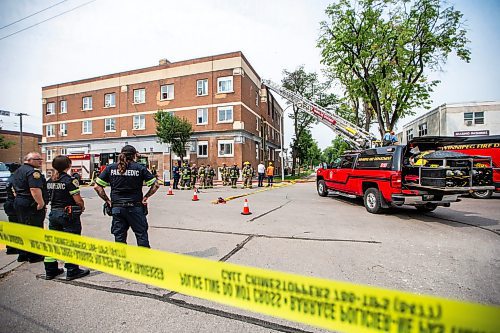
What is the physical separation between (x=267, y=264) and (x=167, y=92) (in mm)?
27386

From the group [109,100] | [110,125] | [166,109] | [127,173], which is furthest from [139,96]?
[127,173]

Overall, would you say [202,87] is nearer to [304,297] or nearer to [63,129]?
[63,129]

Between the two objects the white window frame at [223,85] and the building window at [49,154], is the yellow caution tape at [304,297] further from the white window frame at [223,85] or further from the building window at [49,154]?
the building window at [49,154]

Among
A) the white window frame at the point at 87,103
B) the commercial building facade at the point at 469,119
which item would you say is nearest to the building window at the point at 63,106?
the white window frame at the point at 87,103

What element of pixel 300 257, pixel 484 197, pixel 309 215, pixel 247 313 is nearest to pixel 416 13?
pixel 484 197

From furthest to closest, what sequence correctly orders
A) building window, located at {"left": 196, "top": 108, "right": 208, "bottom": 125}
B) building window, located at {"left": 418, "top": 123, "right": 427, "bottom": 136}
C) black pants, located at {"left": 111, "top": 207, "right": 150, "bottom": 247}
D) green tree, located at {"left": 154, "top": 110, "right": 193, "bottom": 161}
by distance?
1. building window, located at {"left": 418, "top": 123, "right": 427, "bottom": 136}
2. building window, located at {"left": 196, "top": 108, "right": 208, "bottom": 125}
3. green tree, located at {"left": 154, "top": 110, "right": 193, "bottom": 161}
4. black pants, located at {"left": 111, "top": 207, "right": 150, "bottom": 247}

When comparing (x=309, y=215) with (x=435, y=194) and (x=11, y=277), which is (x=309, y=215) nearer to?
(x=435, y=194)

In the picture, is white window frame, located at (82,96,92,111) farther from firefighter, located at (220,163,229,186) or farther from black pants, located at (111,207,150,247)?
black pants, located at (111,207,150,247)

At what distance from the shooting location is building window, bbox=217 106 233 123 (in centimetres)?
2540

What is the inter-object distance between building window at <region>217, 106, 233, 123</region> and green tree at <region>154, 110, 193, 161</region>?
3.22m

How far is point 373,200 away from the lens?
315 inches

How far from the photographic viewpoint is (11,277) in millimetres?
3811

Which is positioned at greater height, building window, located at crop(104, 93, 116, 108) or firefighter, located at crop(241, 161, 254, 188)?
building window, located at crop(104, 93, 116, 108)

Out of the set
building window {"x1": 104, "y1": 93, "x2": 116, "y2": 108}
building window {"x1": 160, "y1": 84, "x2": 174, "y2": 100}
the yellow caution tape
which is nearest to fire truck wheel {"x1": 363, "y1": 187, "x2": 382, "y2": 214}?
the yellow caution tape
